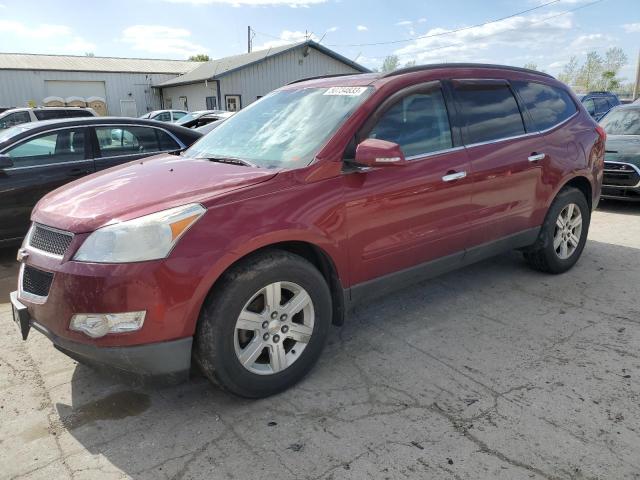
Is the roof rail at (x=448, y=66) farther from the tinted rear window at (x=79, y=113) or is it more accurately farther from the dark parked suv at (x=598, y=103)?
the dark parked suv at (x=598, y=103)

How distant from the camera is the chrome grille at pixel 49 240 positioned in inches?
101

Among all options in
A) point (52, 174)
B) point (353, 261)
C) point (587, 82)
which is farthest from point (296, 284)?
point (587, 82)

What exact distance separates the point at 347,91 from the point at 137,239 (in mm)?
1807

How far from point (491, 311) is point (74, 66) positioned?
125 feet

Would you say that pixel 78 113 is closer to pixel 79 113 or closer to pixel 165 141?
pixel 79 113

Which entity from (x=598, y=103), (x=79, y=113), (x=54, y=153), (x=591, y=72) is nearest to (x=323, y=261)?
(x=54, y=153)

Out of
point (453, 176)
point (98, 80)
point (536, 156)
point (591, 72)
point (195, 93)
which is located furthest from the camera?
point (591, 72)

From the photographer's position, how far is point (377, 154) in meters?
2.90

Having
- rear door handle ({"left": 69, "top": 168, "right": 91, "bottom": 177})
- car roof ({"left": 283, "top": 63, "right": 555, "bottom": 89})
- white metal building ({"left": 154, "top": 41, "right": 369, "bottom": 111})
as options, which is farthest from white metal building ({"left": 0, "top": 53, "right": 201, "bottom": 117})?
car roof ({"left": 283, "top": 63, "right": 555, "bottom": 89})

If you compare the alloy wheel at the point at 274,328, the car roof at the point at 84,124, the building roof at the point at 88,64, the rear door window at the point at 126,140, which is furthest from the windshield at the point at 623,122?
the building roof at the point at 88,64

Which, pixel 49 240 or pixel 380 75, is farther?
pixel 380 75

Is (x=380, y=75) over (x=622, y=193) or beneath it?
over

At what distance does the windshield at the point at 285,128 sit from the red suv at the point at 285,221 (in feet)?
0.06

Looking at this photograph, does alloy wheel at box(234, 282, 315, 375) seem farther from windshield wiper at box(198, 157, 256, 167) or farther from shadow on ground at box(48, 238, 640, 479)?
windshield wiper at box(198, 157, 256, 167)
